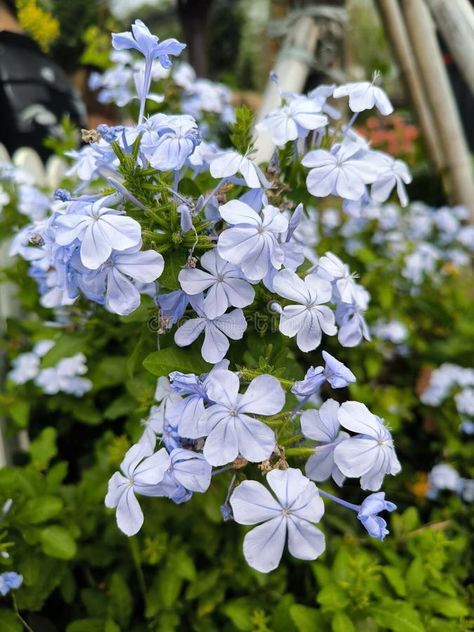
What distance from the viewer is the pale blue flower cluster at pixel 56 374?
1477 millimetres

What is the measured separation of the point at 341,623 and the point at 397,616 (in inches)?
4.1

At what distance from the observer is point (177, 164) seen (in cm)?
75

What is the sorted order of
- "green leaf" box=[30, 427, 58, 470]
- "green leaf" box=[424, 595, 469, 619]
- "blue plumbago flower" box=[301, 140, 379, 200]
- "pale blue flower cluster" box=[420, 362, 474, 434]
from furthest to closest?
"pale blue flower cluster" box=[420, 362, 474, 434]
"green leaf" box=[30, 427, 58, 470]
"green leaf" box=[424, 595, 469, 619]
"blue plumbago flower" box=[301, 140, 379, 200]

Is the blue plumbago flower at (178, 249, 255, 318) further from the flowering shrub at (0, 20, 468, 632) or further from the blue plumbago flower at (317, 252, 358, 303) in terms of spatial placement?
the blue plumbago flower at (317, 252, 358, 303)

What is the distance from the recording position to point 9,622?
1.05m

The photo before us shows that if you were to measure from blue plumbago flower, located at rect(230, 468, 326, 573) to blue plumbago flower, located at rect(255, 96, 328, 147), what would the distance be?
1.70 ft

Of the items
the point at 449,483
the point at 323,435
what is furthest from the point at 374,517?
the point at 449,483

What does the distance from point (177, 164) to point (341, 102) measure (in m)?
1.69

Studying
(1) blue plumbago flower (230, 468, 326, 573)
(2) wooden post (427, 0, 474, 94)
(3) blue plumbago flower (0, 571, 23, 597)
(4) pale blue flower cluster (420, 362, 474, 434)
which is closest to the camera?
(1) blue plumbago flower (230, 468, 326, 573)

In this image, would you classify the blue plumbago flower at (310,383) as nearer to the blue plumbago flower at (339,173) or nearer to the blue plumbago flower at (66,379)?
the blue plumbago flower at (339,173)

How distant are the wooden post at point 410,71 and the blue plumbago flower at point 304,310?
1.75 m

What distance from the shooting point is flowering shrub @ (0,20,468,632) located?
689mm

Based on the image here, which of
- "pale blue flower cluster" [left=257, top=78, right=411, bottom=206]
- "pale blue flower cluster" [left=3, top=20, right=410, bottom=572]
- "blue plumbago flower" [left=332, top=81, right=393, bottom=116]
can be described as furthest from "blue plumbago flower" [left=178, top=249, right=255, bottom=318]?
"blue plumbago flower" [left=332, top=81, right=393, bottom=116]

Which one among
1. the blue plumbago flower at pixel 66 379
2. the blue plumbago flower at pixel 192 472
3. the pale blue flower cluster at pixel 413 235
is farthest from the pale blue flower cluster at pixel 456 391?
the blue plumbago flower at pixel 192 472
